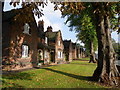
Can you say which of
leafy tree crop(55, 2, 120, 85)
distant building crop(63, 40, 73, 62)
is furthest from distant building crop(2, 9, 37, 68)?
distant building crop(63, 40, 73, 62)

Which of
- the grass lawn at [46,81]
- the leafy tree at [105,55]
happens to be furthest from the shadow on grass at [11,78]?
the leafy tree at [105,55]

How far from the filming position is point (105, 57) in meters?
10.1

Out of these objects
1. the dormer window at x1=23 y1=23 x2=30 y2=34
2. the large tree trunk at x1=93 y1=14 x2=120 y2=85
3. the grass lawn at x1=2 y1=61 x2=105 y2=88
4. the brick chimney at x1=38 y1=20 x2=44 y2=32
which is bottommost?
the grass lawn at x1=2 y1=61 x2=105 y2=88

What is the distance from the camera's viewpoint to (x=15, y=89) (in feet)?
22.9

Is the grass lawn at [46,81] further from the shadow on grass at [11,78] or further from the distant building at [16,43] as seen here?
the distant building at [16,43]

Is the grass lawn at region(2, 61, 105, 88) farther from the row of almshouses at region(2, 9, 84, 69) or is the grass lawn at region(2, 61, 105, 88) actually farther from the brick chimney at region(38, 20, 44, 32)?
the brick chimney at region(38, 20, 44, 32)

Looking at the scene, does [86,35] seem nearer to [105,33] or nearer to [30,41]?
[30,41]

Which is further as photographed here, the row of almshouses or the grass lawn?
the row of almshouses

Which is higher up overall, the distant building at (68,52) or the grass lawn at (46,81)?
the distant building at (68,52)

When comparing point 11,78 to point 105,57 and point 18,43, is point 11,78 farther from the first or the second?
point 105,57

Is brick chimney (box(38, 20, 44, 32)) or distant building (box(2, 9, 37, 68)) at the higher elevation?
brick chimney (box(38, 20, 44, 32))

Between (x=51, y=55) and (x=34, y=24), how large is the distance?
1282 cm

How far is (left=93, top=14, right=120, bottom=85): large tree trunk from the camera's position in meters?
9.44

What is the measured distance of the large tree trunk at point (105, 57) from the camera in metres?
9.44
